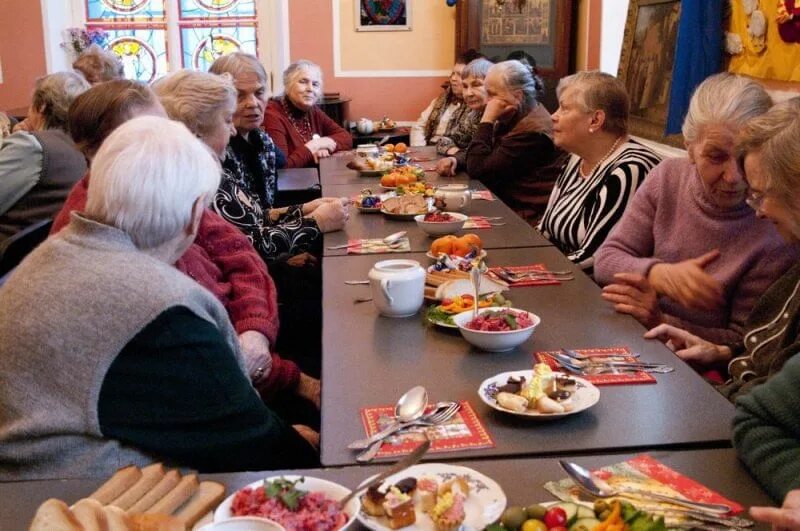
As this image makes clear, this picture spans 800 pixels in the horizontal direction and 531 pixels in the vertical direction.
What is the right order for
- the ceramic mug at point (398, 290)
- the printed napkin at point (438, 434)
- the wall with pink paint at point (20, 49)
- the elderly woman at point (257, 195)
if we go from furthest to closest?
the wall with pink paint at point (20, 49), the elderly woman at point (257, 195), the ceramic mug at point (398, 290), the printed napkin at point (438, 434)

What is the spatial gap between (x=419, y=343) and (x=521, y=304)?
0.36 metres

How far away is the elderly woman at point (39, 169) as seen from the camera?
10.6 feet

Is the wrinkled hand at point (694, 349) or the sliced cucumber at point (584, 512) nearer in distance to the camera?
the sliced cucumber at point (584, 512)

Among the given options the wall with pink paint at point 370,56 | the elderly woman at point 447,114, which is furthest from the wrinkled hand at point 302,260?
the wall with pink paint at point 370,56

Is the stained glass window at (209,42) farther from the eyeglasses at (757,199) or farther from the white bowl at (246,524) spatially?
the white bowl at (246,524)

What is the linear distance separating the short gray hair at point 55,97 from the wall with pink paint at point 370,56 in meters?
3.84

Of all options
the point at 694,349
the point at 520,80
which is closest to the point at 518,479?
the point at 694,349

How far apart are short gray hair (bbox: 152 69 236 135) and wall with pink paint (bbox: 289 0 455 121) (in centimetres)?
474

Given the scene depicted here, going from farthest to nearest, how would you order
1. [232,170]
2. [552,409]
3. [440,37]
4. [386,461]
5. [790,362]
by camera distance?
[440,37] → [232,170] → [552,409] → [386,461] → [790,362]

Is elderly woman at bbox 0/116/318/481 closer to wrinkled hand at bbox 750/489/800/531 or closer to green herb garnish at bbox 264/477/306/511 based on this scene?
green herb garnish at bbox 264/477/306/511

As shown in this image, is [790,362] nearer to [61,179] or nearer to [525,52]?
[61,179]

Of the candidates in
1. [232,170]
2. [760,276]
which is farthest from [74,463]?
[232,170]

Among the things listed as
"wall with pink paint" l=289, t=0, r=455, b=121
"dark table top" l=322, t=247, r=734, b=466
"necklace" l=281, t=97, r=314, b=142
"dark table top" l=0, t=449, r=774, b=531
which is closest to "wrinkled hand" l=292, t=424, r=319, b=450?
"dark table top" l=322, t=247, r=734, b=466

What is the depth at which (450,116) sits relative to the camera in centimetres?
603
